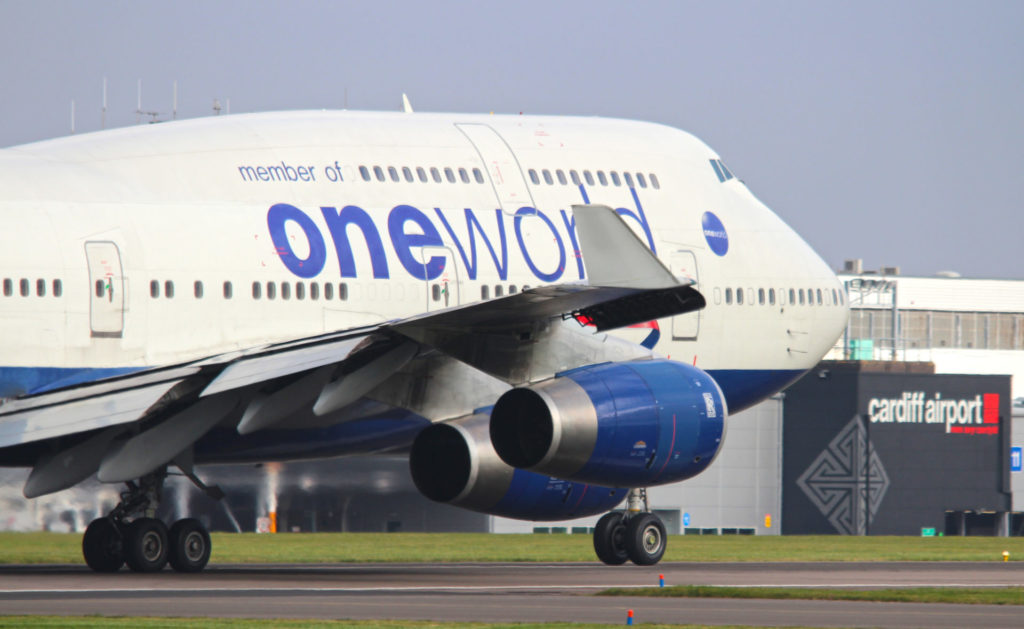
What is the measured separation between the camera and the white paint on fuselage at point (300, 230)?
74.3 ft

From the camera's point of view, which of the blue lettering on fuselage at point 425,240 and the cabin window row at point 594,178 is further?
the cabin window row at point 594,178

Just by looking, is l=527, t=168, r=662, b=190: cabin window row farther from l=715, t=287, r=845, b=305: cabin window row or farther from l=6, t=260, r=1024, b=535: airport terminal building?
l=6, t=260, r=1024, b=535: airport terminal building

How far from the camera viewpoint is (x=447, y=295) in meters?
25.5

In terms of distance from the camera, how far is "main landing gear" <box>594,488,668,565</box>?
25031 mm

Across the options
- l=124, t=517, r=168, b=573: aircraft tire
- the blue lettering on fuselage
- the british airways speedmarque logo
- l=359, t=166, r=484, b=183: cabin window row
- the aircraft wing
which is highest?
l=359, t=166, r=484, b=183: cabin window row

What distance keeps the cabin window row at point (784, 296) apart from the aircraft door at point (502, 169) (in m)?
3.98

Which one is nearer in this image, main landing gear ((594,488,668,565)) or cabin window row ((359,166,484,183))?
main landing gear ((594,488,668,565))

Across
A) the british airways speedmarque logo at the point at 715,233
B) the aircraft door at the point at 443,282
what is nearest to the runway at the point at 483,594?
the aircraft door at the point at 443,282

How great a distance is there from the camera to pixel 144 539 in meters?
23.1

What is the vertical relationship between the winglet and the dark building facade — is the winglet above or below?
above

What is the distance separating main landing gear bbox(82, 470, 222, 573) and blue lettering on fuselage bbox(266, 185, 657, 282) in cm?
369

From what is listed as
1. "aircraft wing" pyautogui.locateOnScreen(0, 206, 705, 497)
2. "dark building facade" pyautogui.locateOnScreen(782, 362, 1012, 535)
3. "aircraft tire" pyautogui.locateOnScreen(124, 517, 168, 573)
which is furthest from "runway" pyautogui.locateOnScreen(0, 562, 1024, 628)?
"dark building facade" pyautogui.locateOnScreen(782, 362, 1012, 535)

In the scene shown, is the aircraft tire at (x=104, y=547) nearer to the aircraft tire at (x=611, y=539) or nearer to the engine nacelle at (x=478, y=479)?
the engine nacelle at (x=478, y=479)

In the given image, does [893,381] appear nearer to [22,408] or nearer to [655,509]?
[655,509]
